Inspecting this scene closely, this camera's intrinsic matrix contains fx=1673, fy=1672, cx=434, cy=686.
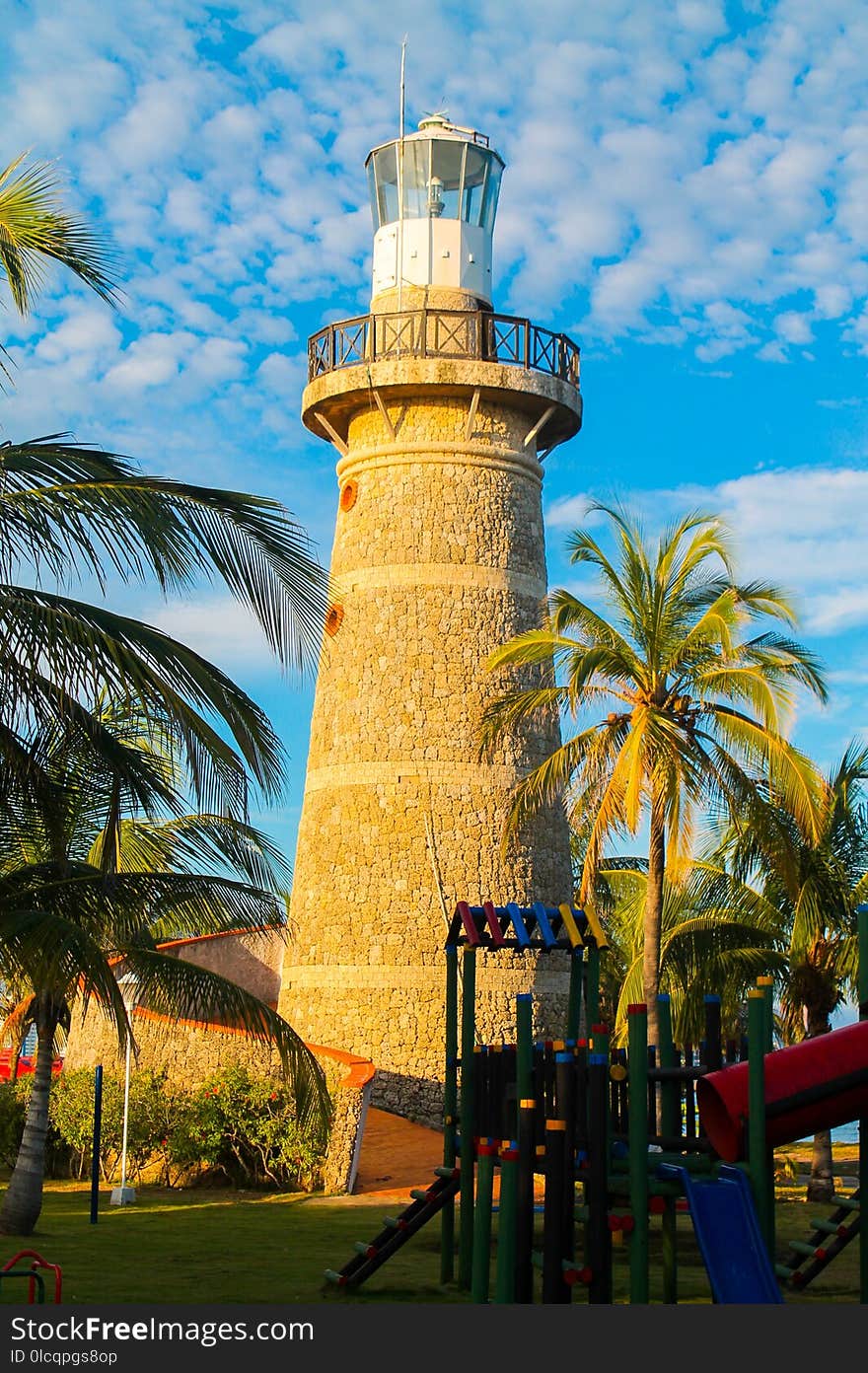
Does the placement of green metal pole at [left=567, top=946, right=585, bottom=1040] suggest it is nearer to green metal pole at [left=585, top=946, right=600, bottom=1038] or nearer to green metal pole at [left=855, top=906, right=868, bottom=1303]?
green metal pole at [left=585, top=946, right=600, bottom=1038]

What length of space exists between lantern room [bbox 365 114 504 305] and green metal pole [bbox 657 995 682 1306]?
1935 cm

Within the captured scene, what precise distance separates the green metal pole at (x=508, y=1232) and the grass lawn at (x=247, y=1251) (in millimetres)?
2298

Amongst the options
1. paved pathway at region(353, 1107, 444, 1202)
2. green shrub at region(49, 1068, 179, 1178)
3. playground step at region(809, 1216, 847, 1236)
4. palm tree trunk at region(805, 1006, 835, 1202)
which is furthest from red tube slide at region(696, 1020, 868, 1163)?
green shrub at region(49, 1068, 179, 1178)

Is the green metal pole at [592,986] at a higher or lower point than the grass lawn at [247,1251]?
higher

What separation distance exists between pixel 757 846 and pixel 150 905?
1026 centimetres

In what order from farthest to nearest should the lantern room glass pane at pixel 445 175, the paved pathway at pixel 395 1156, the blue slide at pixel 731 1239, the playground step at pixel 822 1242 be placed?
the lantern room glass pane at pixel 445 175 → the paved pathway at pixel 395 1156 → the playground step at pixel 822 1242 → the blue slide at pixel 731 1239

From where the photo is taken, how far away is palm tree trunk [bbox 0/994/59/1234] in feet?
59.6

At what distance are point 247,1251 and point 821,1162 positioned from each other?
31.3 ft

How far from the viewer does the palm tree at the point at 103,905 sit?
1341cm

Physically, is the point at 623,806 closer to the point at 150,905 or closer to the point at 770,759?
the point at 770,759

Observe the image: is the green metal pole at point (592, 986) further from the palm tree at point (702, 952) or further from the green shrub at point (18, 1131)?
the green shrub at point (18, 1131)

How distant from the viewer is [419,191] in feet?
99.7

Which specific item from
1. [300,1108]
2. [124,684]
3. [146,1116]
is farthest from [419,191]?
[124,684]

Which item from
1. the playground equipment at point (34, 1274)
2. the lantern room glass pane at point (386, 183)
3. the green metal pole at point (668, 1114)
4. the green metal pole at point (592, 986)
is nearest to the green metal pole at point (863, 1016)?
the green metal pole at point (668, 1114)
